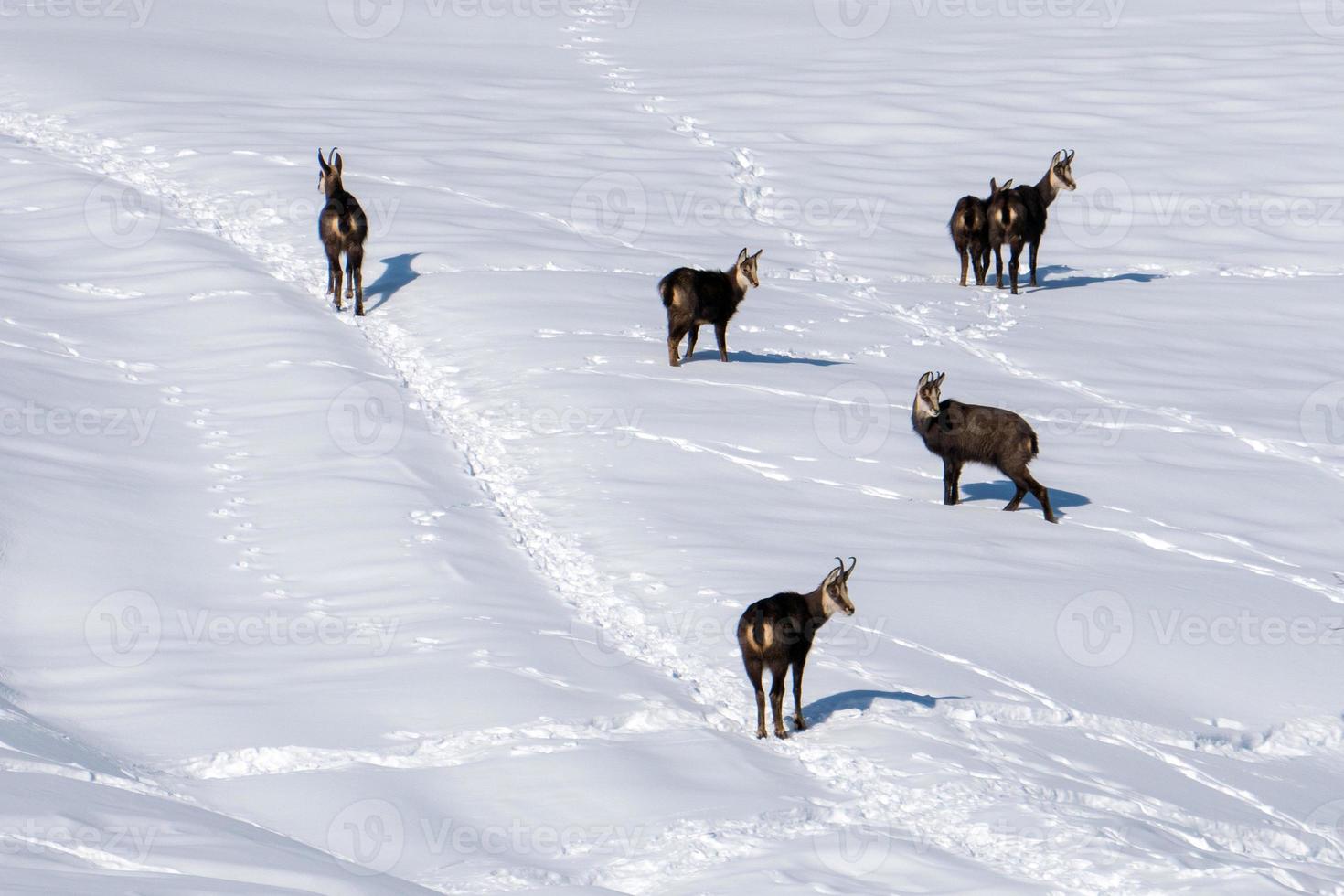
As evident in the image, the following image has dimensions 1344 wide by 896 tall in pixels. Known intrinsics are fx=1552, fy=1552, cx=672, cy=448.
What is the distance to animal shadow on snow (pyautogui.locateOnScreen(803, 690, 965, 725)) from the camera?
878 centimetres

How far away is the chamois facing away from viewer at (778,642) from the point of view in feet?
27.0

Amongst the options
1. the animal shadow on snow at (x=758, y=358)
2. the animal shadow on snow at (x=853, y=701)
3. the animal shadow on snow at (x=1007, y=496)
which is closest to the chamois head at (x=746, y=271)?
the animal shadow on snow at (x=758, y=358)

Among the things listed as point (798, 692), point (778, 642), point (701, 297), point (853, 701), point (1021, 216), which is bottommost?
point (853, 701)

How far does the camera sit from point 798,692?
8.48 meters

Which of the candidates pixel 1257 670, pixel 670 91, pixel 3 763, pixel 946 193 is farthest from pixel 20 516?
pixel 670 91

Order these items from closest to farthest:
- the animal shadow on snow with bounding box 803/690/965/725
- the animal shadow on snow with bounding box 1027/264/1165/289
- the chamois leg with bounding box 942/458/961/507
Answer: the animal shadow on snow with bounding box 803/690/965/725, the chamois leg with bounding box 942/458/961/507, the animal shadow on snow with bounding box 1027/264/1165/289

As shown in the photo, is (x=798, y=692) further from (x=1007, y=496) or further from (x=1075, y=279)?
(x=1075, y=279)

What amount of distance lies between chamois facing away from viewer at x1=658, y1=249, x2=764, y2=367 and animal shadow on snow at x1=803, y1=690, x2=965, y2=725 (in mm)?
6644

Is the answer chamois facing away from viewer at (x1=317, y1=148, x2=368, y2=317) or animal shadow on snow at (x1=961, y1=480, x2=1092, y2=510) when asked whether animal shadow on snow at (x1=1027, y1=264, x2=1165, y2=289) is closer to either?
animal shadow on snow at (x1=961, y1=480, x2=1092, y2=510)

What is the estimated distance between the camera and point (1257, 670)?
9.86 metres

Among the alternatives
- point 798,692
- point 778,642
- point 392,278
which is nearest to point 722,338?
point 392,278

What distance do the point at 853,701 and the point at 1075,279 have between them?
1310 centimetres

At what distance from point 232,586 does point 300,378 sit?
14.9ft

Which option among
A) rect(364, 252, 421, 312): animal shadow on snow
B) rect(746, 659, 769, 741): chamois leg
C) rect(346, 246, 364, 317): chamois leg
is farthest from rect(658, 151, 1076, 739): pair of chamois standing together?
rect(364, 252, 421, 312): animal shadow on snow
